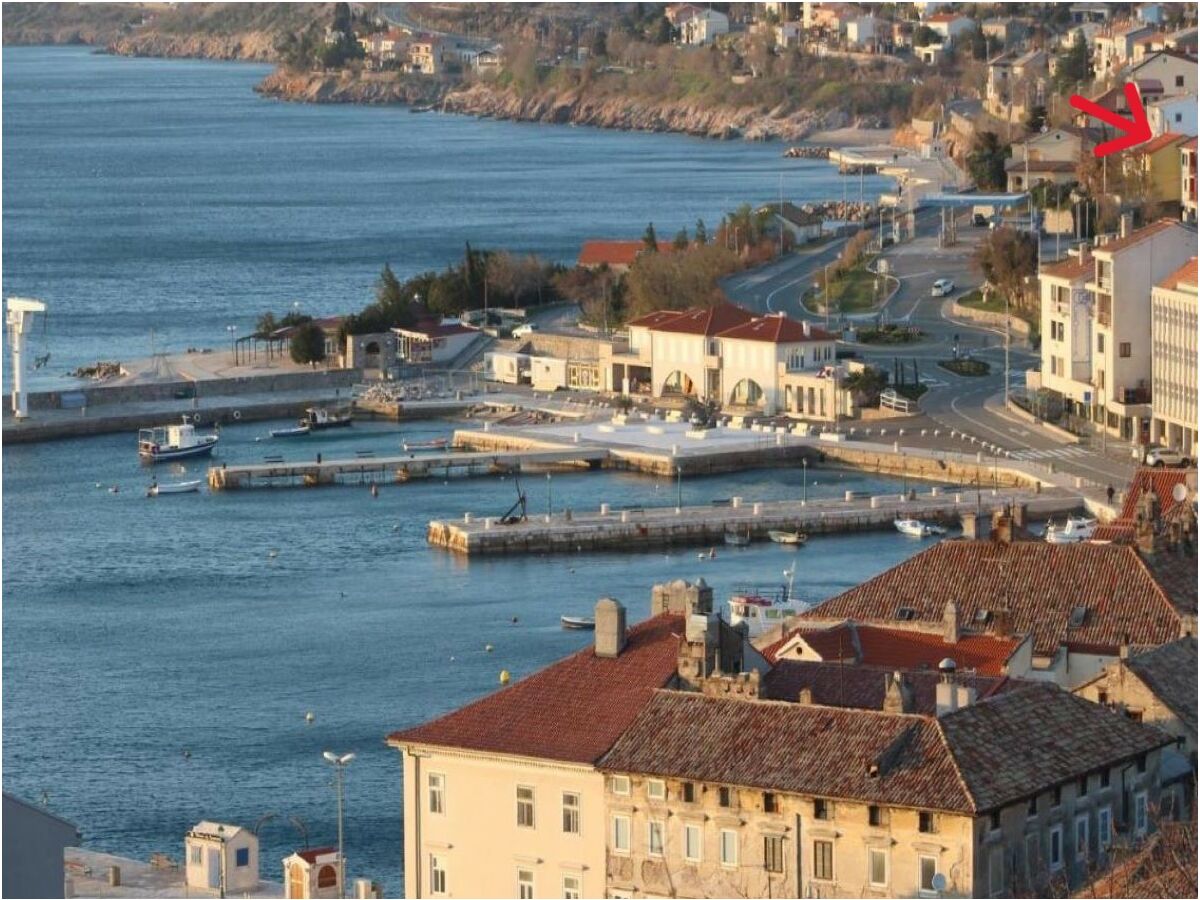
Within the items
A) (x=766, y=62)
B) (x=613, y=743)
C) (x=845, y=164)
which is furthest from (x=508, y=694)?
(x=766, y=62)

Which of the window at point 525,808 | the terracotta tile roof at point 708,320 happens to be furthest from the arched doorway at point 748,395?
the window at point 525,808

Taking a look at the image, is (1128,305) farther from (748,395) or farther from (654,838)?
(654,838)

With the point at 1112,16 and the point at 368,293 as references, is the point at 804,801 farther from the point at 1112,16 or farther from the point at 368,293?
the point at 1112,16

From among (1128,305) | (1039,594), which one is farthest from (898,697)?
(1128,305)

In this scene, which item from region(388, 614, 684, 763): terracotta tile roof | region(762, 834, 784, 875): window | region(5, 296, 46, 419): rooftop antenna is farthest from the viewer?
region(5, 296, 46, 419): rooftop antenna

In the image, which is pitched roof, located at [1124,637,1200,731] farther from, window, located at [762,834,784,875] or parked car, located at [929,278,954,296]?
parked car, located at [929,278,954,296]

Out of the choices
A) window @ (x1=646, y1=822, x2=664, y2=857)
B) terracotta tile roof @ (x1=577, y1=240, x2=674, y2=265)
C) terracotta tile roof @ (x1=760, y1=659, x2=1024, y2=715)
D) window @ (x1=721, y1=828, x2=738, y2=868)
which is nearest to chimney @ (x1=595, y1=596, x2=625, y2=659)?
terracotta tile roof @ (x1=760, y1=659, x2=1024, y2=715)
